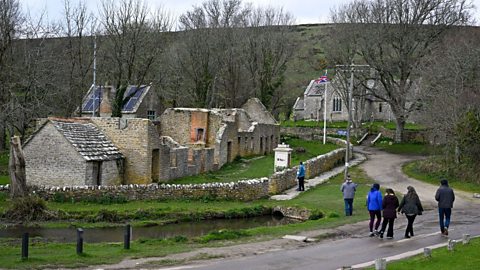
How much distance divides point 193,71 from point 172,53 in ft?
21.8

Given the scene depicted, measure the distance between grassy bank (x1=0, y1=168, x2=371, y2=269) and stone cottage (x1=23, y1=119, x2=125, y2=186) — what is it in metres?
2.97

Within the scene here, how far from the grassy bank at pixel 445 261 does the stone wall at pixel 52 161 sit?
63.8 ft

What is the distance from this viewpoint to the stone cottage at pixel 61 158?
3238cm

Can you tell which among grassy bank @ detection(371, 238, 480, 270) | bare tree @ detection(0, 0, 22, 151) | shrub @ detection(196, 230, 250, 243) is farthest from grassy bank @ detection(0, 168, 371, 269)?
bare tree @ detection(0, 0, 22, 151)

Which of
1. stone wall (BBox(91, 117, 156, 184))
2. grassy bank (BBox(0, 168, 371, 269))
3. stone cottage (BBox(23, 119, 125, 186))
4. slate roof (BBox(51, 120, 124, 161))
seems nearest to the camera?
grassy bank (BBox(0, 168, 371, 269))

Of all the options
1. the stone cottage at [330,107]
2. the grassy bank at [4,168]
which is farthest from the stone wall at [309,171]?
the stone cottage at [330,107]

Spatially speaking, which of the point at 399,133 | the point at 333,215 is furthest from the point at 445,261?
the point at 399,133

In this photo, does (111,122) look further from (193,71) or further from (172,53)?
(172,53)

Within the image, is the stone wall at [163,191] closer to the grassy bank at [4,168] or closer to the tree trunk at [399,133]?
the grassy bank at [4,168]

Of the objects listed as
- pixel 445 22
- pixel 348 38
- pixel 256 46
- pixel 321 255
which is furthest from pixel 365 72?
pixel 321 255

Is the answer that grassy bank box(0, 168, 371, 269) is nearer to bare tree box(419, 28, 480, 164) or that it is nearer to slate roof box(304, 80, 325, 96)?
bare tree box(419, 28, 480, 164)

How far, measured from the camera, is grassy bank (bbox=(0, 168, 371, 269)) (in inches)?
683

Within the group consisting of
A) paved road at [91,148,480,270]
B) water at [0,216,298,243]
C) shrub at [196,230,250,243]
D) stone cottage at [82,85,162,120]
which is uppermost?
stone cottage at [82,85,162,120]

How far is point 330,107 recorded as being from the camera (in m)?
98.4
